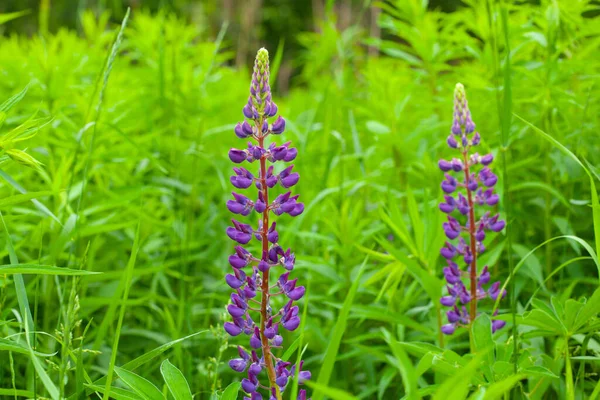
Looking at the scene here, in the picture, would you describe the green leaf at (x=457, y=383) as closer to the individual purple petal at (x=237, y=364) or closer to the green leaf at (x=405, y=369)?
the green leaf at (x=405, y=369)

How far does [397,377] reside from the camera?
85.6 inches

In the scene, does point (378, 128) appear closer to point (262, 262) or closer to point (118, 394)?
point (262, 262)

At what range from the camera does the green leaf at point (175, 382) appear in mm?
1300

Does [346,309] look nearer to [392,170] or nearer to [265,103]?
[265,103]

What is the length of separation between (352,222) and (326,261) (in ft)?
0.57

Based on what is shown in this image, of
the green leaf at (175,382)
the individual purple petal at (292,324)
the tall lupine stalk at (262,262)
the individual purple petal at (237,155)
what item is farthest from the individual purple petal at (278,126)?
the green leaf at (175,382)

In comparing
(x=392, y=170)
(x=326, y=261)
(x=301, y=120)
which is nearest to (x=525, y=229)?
(x=392, y=170)

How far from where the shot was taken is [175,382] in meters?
1.32

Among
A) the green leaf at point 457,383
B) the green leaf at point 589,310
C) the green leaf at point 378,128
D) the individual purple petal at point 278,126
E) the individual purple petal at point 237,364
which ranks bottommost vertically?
the individual purple petal at point 237,364

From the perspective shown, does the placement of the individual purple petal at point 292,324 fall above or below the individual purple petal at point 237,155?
below

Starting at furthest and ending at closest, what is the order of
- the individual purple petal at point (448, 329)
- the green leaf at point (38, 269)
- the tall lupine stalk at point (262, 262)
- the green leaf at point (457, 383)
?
the individual purple petal at point (448, 329)
the tall lupine stalk at point (262, 262)
the green leaf at point (38, 269)
the green leaf at point (457, 383)

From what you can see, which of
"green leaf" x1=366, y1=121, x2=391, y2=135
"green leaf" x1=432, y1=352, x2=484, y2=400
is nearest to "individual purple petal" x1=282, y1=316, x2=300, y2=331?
"green leaf" x1=432, y1=352, x2=484, y2=400

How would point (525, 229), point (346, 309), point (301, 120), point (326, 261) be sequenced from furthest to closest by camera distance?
point (301, 120), point (525, 229), point (326, 261), point (346, 309)

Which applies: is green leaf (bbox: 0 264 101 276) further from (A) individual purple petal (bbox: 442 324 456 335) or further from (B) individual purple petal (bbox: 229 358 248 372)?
(A) individual purple petal (bbox: 442 324 456 335)
